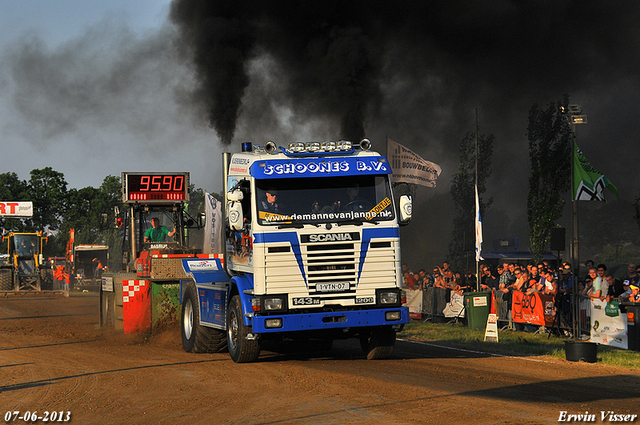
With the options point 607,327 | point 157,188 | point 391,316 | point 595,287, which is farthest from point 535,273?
point 157,188

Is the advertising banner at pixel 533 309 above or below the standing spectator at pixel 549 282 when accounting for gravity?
below

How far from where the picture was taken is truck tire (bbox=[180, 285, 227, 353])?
12922mm

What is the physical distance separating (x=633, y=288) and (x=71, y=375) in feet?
33.8

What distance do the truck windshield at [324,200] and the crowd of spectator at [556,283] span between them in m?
5.73

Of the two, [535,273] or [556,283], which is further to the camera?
[535,273]

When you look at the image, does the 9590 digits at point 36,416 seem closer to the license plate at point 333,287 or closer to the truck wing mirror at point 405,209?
the license plate at point 333,287

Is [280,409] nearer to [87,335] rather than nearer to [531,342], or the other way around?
[531,342]

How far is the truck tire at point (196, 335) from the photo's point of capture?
1292 centimetres

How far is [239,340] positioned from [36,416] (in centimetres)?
396

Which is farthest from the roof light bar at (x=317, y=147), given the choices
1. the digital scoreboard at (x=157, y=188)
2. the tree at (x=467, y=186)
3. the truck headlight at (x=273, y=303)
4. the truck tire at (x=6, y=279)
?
the tree at (x=467, y=186)

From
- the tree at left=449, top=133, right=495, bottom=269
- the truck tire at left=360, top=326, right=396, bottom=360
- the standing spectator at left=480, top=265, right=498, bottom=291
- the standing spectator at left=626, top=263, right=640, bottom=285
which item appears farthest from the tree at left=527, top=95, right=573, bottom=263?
the truck tire at left=360, top=326, right=396, bottom=360

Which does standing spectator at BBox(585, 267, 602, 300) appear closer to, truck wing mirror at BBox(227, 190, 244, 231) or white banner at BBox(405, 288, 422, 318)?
white banner at BBox(405, 288, 422, 318)

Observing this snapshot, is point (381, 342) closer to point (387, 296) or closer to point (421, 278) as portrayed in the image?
point (387, 296)

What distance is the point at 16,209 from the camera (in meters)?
40.1
